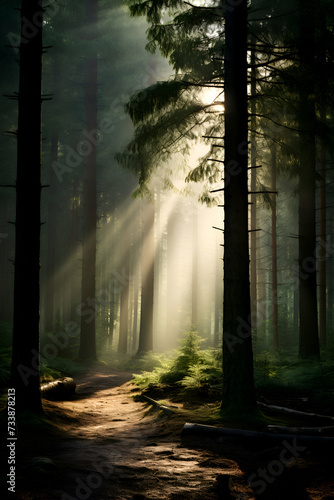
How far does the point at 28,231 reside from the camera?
6.32 m

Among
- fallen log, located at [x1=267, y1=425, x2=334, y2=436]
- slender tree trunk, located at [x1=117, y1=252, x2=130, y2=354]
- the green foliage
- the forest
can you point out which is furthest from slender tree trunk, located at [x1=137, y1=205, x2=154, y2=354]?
fallen log, located at [x1=267, y1=425, x2=334, y2=436]

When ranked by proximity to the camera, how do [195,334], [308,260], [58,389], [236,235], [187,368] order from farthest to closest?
[308,260]
[195,334]
[187,368]
[58,389]
[236,235]

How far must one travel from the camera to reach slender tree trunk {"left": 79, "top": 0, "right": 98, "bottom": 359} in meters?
17.0

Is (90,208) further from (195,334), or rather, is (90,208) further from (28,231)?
(28,231)

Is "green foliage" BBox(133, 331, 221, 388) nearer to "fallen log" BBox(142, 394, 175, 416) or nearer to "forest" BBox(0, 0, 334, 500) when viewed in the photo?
"forest" BBox(0, 0, 334, 500)

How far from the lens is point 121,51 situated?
20.6 meters

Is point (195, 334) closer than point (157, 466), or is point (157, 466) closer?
point (157, 466)

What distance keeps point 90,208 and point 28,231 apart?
37.6ft

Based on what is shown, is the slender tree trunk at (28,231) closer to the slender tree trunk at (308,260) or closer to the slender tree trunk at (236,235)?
the slender tree trunk at (236,235)

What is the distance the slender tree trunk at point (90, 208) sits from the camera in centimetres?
1700

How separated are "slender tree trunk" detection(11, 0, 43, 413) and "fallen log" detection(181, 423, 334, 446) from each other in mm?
2686

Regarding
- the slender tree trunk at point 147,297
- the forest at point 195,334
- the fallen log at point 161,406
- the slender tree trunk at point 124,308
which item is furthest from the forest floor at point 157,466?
the slender tree trunk at point 124,308

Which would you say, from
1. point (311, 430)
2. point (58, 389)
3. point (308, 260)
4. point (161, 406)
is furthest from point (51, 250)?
point (311, 430)

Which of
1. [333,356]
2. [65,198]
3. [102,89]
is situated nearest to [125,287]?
[65,198]
